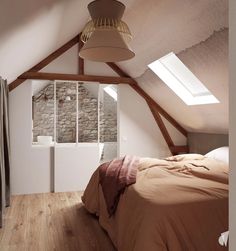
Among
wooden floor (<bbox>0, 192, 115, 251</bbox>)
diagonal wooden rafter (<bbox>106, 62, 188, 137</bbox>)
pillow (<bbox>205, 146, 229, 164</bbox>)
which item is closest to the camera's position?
wooden floor (<bbox>0, 192, 115, 251</bbox>)

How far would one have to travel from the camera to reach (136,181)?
2.95m

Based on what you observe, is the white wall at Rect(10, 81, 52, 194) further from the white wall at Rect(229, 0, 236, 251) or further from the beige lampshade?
the white wall at Rect(229, 0, 236, 251)

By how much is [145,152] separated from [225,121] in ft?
6.43

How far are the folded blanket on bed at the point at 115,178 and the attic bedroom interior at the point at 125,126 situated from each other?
0.02m

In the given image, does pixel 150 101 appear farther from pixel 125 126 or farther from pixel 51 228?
pixel 51 228

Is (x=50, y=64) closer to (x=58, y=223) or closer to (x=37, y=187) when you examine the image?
(x=37, y=187)

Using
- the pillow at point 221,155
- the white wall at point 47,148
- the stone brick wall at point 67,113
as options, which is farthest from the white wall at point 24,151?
the pillow at point 221,155

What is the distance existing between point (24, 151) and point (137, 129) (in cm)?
231

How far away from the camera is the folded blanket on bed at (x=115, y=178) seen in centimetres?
299

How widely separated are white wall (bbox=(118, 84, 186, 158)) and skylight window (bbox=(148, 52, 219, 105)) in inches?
41.9

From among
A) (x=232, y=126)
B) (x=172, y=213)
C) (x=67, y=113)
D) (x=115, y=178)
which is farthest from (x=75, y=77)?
(x=232, y=126)

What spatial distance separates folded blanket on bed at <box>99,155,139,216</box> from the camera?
2.99 metres

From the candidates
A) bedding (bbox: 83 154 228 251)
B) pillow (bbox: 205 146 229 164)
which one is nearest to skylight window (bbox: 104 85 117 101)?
pillow (bbox: 205 146 229 164)

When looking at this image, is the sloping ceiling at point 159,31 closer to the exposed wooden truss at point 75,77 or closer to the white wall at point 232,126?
the exposed wooden truss at point 75,77
